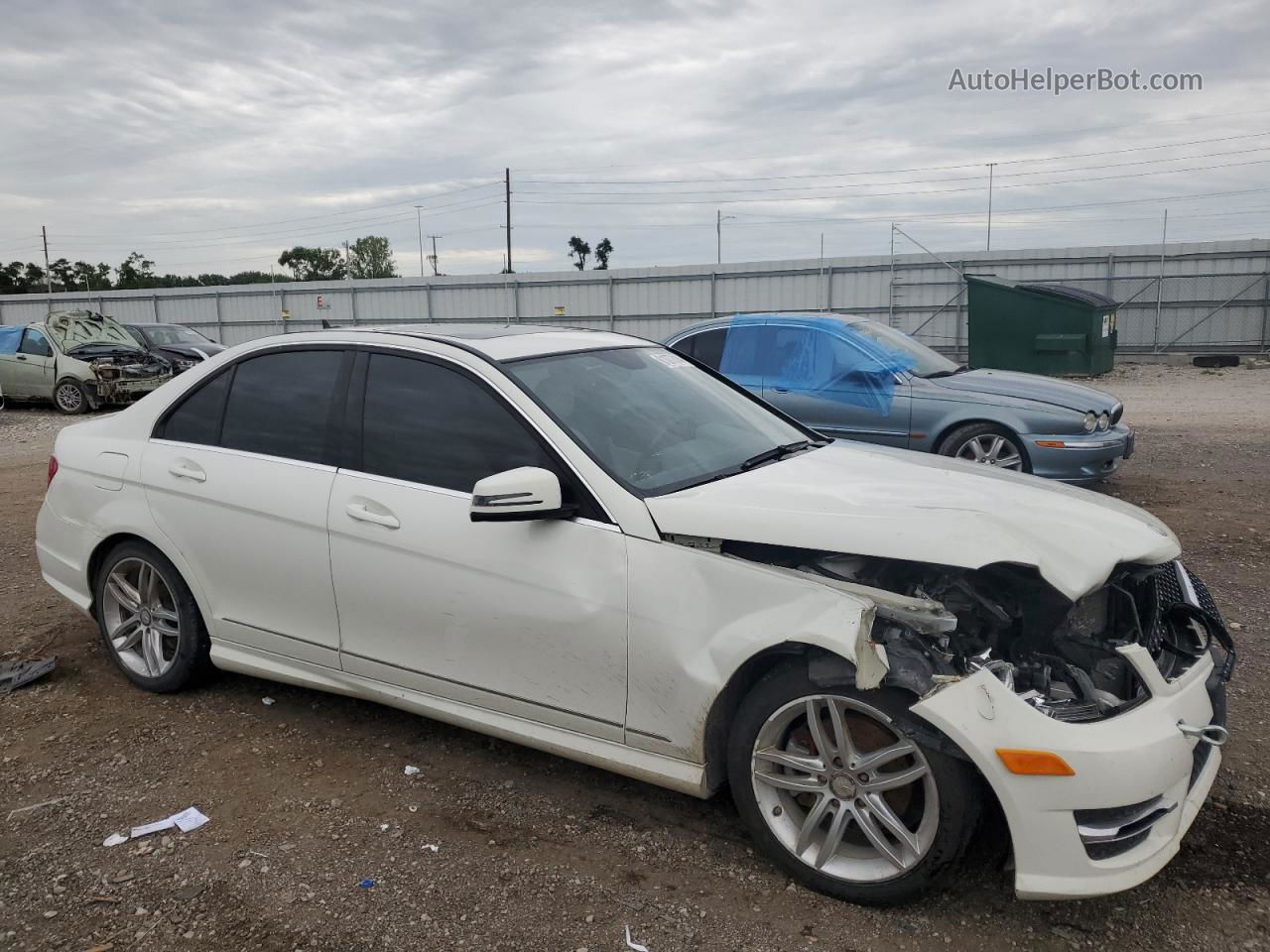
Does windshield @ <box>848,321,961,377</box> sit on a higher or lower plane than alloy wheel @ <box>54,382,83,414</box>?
higher

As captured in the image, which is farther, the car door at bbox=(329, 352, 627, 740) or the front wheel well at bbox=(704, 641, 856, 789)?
the car door at bbox=(329, 352, 627, 740)

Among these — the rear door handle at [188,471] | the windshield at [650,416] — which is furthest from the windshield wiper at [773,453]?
the rear door handle at [188,471]

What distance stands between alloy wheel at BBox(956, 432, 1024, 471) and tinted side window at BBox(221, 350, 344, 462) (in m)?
5.73

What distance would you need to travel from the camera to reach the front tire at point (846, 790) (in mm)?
2648

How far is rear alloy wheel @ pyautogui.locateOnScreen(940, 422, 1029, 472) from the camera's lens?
8.02 meters

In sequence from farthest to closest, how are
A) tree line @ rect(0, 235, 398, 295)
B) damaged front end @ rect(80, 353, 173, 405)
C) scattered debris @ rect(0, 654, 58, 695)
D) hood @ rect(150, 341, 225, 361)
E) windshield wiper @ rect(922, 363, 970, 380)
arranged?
tree line @ rect(0, 235, 398, 295)
hood @ rect(150, 341, 225, 361)
damaged front end @ rect(80, 353, 173, 405)
windshield wiper @ rect(922, 363, 970, 380)
scattered debris @ rect(0, 654, 58, 695)

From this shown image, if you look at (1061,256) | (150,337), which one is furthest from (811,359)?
(1061,256)

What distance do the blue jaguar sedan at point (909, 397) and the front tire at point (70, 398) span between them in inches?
485

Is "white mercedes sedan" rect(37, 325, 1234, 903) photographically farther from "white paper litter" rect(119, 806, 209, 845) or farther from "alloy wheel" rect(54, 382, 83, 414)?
"alloy wheel" rect(54, 382, 83, 414)

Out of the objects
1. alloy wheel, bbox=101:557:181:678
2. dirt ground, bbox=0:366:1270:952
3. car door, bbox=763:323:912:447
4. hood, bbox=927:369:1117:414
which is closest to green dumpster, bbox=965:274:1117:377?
hood, bbox=927:369:1117:414

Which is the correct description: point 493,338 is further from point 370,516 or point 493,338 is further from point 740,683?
point 740,683

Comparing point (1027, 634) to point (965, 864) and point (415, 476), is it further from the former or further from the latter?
point (415, 476)

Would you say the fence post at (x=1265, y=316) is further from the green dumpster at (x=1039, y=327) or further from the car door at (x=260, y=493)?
the car door at (x=260, y=493)

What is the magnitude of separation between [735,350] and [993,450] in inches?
95.5
